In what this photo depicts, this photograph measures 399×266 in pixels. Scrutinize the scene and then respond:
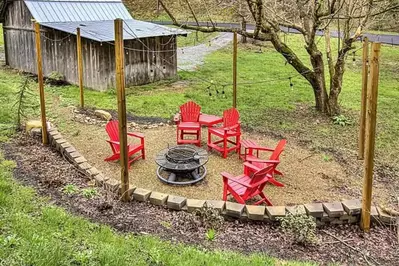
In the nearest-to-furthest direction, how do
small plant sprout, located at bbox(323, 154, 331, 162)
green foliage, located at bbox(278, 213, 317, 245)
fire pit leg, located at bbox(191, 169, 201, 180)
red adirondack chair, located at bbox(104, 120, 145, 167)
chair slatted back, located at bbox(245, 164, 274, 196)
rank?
1. green foliage, located at bbox(278, 213, 317, 245)
2. chair slatted back, located at bbox(245, 164, 274, 196)
3. fire pit leg, located at bbox(191, 169, 201, 180)
4. red adirondack chair, located at bbox(104, 120, 145, 167)
5. small plant sprout, located at bbox(323, 154, 331, 162)

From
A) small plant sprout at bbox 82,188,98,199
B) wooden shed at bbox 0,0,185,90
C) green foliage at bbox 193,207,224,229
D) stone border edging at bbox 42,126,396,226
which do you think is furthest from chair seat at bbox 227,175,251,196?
wooden shed at bbox 0,0,185,90

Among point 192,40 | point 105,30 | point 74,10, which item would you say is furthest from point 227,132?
point 192,40

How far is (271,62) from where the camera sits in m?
18.5

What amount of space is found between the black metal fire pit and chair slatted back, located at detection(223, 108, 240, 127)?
3.92 feet

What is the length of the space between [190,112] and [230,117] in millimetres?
943

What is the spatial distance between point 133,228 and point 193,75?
37.8 ft

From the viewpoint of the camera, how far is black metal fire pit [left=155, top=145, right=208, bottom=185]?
6402mm

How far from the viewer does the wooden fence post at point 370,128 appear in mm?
4746

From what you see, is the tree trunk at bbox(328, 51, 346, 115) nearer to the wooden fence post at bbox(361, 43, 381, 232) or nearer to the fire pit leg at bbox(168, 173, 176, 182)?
the wooden fence post at bbox(361, 43, 381, 232)

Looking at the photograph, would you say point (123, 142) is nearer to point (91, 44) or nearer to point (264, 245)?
point (264, 245)

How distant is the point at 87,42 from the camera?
13.1 m

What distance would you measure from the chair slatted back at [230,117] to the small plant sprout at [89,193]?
310 centimetres

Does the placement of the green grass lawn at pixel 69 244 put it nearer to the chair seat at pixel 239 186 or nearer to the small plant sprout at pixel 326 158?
the chair seat at pixel 239 186

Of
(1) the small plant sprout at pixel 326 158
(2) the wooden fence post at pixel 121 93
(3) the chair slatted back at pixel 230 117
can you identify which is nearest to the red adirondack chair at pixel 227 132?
(3) the chair slatted back at pixel 230 117
